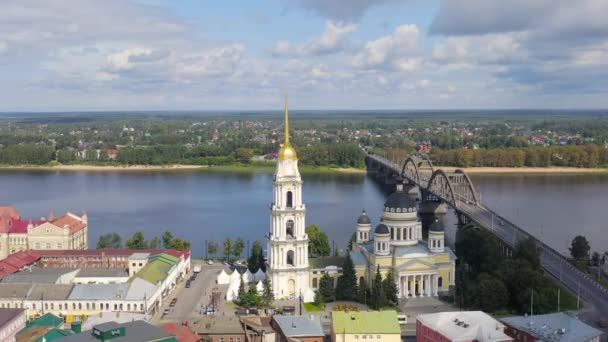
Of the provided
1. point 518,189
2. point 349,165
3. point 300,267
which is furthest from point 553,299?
point 349,165

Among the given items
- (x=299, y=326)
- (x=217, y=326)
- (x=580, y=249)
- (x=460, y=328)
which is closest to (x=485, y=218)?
(x=580, y=249)

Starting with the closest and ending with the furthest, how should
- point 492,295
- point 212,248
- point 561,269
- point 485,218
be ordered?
point 492,295 → point 561,269 → point 212,248 → point 485,218

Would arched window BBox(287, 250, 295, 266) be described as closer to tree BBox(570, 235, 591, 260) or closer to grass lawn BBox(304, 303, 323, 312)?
grass lawn BBox(304, 303, 323, 312)

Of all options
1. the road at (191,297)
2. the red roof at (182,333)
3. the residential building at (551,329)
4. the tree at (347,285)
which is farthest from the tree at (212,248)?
the residential building at (551,329)

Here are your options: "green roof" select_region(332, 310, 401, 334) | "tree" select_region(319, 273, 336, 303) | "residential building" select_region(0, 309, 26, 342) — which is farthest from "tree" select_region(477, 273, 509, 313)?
"residential building" select_region(0, 309, 26, 342)

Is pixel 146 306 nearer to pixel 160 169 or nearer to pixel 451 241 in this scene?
pixel 451 241

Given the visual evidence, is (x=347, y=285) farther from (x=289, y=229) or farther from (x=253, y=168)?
(x=253, y=168)
